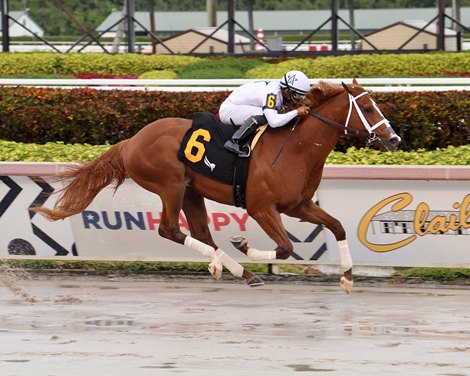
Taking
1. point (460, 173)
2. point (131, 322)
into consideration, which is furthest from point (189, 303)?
point (460, 173)

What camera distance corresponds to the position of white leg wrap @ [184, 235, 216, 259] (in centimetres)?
936

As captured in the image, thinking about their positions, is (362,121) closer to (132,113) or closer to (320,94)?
(320,94)

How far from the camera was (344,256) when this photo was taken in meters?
9.38

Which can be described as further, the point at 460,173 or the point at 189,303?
the point at 460,173

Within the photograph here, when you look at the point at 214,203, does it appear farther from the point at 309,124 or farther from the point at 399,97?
the point at 399,97

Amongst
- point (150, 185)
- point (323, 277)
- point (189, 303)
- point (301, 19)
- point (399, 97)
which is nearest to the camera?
point (189, 303)

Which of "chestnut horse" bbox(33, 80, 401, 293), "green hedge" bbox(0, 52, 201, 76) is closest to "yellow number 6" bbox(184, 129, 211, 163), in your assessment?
"chestnut horse" bbox(33, 80, 401, 293)

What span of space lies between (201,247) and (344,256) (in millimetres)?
1164

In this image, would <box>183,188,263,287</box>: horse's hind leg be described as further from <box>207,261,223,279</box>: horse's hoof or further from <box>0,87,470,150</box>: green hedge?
<box>0,87,470,150</box>: green hedge

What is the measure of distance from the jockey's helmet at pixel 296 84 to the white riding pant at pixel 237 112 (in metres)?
0.30

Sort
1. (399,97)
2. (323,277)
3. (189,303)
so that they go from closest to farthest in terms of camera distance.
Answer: (189,303) → (323,277) → (399,97)

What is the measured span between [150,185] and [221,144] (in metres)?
0.78

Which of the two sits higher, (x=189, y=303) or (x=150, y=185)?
(x=150, y=185)

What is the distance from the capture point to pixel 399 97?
11594 mm
